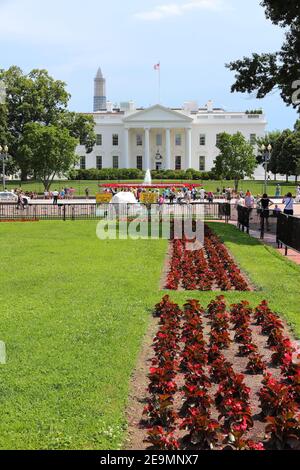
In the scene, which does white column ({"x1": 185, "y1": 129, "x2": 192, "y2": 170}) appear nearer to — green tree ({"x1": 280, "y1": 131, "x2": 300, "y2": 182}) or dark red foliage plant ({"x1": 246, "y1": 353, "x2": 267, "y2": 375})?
green tree ({"x1": 280, "y1": 131, "x2": 300, "y2": 182})

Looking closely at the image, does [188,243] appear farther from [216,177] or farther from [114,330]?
[216,177]

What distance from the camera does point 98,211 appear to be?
102 ft

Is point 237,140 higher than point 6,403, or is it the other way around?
point 237,140

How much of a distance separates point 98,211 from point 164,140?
66891mm

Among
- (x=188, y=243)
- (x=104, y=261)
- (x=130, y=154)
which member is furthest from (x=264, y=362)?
(x=130, y=154)

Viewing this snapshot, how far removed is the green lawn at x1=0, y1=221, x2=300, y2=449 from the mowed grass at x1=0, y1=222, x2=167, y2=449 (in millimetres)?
13

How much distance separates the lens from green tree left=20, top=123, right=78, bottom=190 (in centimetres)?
5562

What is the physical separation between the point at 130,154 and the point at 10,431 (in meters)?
93.5

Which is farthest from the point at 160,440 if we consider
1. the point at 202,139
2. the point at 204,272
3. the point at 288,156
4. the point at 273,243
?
the point at 202,139

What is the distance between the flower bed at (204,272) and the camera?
37.9ft

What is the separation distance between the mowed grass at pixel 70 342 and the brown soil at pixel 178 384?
102 millimetres

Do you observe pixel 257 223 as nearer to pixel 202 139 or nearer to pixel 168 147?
pixel 168 147

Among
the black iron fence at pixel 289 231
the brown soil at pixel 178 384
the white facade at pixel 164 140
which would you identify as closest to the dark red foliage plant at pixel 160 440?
the brown soil at pixel 178 384
